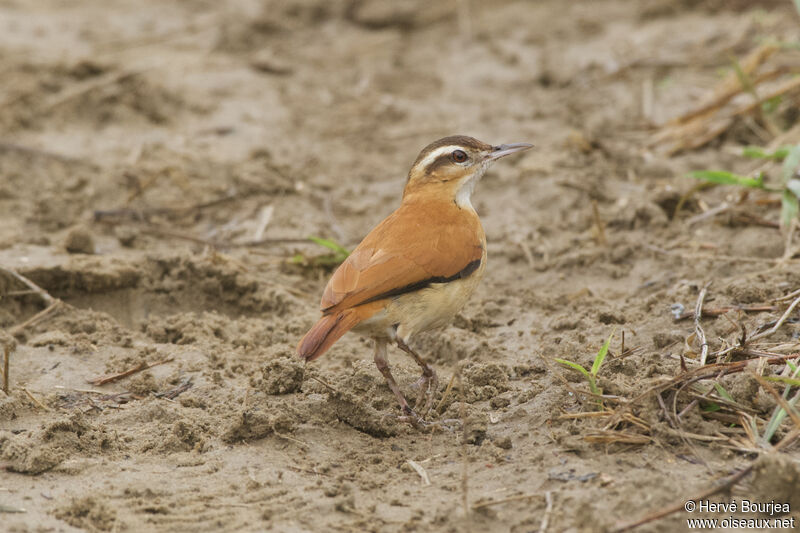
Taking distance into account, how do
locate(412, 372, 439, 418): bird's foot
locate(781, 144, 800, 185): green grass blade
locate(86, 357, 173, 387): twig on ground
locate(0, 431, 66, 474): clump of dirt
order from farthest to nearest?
locate(781, 144, 800, 185): green grass blade
locate(86, 357, 173, 387): twig on ground
locate(412, 372, 439, 418): bird's foot
locate(0, 431, 66, 474): clump of dirt

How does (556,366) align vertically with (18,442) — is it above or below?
below

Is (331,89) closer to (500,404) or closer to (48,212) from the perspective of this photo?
(48,212)

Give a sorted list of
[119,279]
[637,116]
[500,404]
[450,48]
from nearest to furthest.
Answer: [500,404] < [119,279] < [637,116] < [450,48]

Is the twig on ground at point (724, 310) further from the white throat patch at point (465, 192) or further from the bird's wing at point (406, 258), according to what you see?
the white throat patch at point (465, 192)

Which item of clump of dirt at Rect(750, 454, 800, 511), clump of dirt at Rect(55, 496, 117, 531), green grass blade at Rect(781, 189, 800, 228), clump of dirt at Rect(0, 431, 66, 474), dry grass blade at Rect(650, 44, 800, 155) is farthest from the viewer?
dry grass blade at Rect(650, 44, 800, 155)

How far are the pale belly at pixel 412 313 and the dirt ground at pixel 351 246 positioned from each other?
15.4 inches

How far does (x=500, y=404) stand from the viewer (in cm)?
522

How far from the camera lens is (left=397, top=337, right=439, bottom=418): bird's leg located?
5.37 metres

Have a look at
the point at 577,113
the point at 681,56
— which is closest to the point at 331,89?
the point at 577,113

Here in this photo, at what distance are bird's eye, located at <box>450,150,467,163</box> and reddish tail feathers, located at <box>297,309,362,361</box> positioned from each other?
1560 mm

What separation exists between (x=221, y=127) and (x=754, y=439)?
6.87 metres

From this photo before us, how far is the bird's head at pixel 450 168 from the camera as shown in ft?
20.5

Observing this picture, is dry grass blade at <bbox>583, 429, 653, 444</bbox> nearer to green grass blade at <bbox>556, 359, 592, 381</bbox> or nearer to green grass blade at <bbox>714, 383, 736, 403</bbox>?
green grass blade at <bbox>556, 359, 592, 381</bbox>

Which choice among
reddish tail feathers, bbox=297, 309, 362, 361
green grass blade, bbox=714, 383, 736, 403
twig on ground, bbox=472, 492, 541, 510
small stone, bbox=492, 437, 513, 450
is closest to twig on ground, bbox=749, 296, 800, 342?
green grass blade, bbox=714, 383, 736, 403
